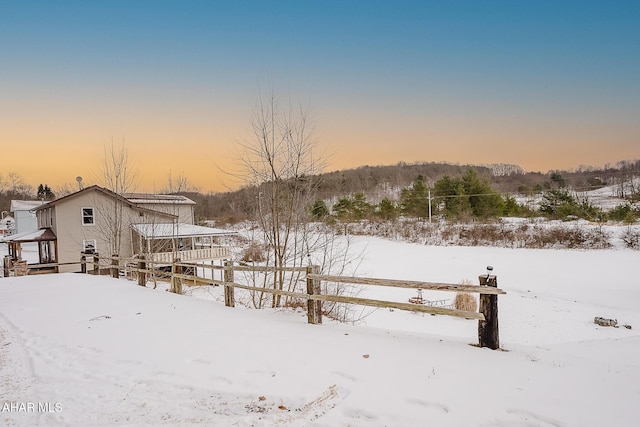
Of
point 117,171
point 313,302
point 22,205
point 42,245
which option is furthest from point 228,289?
point 22,205

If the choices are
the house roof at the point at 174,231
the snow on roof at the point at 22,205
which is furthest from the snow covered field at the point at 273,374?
the snow on roof at the point at 22,205

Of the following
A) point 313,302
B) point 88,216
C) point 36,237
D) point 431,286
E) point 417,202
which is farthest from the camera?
point 417,202

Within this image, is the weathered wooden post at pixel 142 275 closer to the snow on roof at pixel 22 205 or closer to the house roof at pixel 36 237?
the house roof at pixel 36 237

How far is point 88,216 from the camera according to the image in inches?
977

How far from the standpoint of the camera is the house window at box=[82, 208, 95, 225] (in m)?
24.7

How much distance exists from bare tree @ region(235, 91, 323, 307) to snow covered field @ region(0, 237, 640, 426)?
10.4ft

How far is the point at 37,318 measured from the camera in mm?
7098

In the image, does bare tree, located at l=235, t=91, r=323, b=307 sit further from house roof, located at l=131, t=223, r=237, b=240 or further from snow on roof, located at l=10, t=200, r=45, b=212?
snow on roof, located at l=10, t=200, r=45, b=212

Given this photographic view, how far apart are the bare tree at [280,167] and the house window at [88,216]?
20.7 m

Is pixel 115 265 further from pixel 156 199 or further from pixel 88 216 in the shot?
pixel 156 199

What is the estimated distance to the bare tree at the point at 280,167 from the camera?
31.5ft

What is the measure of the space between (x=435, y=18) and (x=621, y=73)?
11.9 m

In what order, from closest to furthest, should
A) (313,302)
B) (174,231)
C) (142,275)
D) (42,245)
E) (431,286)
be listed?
(431,286) → (313,302) → (142,275) → (174,231) → (42,245)

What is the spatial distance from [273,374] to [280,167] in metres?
6.80
